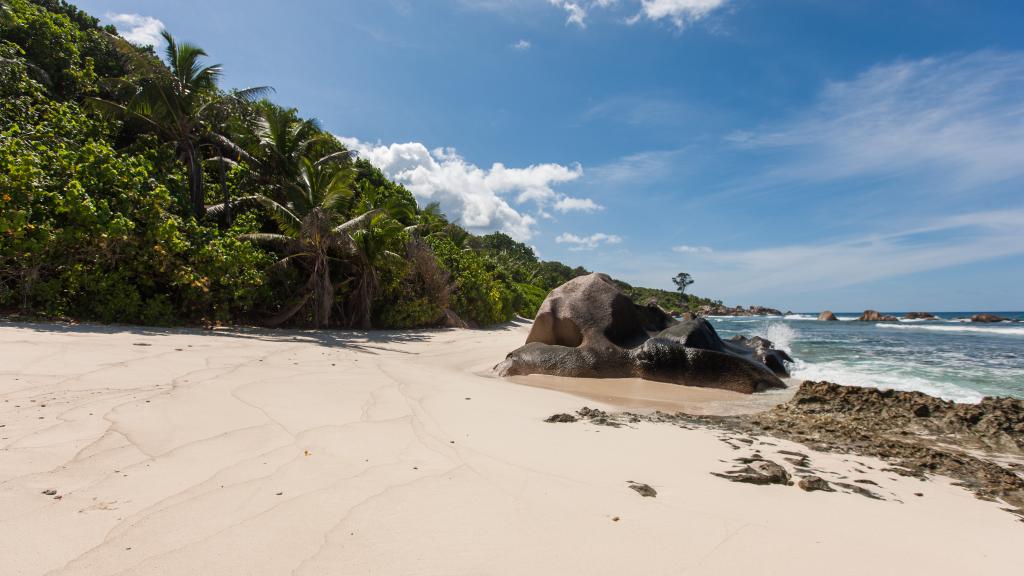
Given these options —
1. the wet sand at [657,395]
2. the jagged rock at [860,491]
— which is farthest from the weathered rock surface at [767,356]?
the jagged rock at [860,491]

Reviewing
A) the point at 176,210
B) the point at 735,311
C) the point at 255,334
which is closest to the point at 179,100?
the point at 176,210

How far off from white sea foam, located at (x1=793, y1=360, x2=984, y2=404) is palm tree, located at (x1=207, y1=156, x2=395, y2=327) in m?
12.4

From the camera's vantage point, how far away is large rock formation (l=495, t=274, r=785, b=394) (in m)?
8.37

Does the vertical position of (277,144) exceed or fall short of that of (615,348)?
it exceeds it

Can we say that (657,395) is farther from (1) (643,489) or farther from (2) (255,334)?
(2) (255,334)

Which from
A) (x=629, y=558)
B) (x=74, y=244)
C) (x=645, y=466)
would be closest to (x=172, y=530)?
(x=629, y=558)

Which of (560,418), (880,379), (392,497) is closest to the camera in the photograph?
(392,497)

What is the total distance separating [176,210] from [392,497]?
13.1 meters

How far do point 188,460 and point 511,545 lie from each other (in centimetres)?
195

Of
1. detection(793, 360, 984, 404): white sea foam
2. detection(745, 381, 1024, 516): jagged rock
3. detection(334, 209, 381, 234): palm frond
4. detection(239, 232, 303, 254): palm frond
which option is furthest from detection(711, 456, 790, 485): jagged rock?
detection(239, 232, 303, 254): palm frond

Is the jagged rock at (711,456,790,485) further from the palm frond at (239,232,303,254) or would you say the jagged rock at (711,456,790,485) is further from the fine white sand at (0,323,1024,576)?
the palm frond at (239,232,303,254)

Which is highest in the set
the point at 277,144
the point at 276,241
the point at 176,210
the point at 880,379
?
the point at 277,144

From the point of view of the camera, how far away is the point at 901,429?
549cm

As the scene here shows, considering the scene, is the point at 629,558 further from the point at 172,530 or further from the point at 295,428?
the point at 295,428
